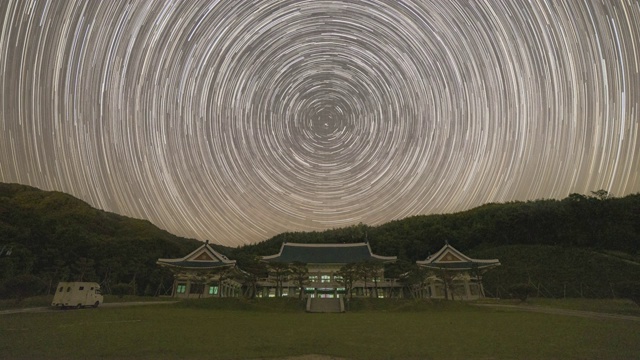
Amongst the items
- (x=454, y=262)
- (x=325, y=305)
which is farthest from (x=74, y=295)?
(x=454, y=262)

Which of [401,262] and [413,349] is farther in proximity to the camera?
[401,262]

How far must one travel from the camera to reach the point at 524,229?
71.1 m

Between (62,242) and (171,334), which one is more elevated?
(62,242)

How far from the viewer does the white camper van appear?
81.1 feet

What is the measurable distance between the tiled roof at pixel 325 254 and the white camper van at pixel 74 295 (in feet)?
72.2

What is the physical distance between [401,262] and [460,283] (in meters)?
6.83

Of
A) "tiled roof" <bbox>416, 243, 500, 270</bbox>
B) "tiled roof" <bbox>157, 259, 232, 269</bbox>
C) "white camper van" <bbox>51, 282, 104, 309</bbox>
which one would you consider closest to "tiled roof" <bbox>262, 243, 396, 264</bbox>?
"tiled roof" <bbox>416, 243, 500, 270</bbox>

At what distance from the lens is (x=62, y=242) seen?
49062mm

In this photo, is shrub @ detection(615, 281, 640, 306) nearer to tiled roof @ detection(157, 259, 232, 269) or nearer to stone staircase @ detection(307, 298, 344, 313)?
stone staircase @ detection(307, 298, 344, 313)

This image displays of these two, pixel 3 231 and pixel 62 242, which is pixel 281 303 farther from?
pixel 3 231

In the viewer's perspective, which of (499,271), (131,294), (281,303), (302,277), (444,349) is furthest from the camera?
(499,271)

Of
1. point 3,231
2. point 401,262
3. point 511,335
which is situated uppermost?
point 3,231

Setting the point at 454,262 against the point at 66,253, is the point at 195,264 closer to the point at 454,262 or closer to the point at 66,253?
the point at 66,253

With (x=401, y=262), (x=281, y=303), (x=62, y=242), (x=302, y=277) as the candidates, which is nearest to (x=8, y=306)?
(x=281, y=303)
